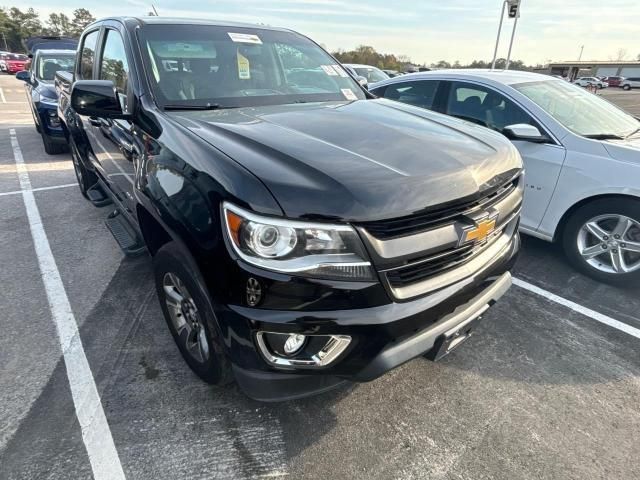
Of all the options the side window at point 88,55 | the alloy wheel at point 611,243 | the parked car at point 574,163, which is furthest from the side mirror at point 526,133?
the side window at point 88,55

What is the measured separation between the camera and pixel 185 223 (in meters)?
1.81

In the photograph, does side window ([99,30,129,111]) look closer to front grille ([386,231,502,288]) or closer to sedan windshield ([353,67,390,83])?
front grille ([386,231,502,288])

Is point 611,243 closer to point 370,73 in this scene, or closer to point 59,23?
point 370,73

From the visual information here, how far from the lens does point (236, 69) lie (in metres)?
2.78

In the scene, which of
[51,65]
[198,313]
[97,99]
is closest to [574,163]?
[198,313]

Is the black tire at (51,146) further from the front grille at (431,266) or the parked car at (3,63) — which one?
the parked car at (3,63)

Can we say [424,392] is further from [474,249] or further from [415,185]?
[415,185]

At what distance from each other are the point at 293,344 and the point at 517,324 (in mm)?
2011

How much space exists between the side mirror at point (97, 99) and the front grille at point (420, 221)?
1804mm

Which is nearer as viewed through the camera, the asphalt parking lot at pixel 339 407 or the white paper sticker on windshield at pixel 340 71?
the asphalt parking lot at pixel 339 407

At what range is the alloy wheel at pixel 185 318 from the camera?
2045 mm

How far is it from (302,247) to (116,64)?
2.33 meters

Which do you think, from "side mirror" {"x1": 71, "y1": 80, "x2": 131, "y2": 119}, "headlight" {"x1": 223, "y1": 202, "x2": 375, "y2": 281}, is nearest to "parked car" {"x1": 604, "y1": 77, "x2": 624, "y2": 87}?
"side mirror" {"x1": 71, "y1": 80, "x2": 131, "y2": 119}

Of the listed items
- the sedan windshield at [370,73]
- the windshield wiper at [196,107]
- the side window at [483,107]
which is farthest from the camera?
the sedan windshield at [370,73]
